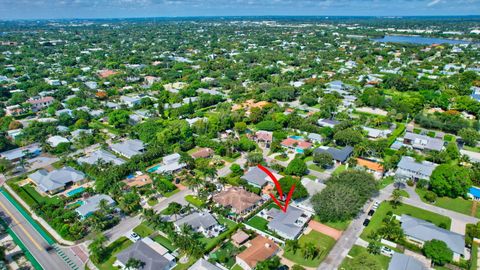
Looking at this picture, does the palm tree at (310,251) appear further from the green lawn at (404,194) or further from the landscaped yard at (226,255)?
the green lawn at (404,194)

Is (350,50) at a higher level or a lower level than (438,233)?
higher

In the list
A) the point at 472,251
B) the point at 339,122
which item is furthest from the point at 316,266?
the point at 339,122

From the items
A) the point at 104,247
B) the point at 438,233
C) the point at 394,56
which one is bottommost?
the point at 104,247

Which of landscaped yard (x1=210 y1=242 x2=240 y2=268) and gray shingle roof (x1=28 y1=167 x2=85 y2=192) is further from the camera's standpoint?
gray shingle roof (x1=28 y1=167 x2=85 y2=192)

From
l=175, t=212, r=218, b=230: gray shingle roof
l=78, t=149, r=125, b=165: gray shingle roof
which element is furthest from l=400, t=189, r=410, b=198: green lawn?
l=78, t=149, r=125, b=165: gray shingle roof

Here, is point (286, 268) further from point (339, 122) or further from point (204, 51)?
point (204, 51)

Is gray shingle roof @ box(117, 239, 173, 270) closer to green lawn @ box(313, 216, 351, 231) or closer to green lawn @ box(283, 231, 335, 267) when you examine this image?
green lawn @ box(283, 231, 335, 267)

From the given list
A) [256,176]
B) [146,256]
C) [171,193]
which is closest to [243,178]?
[256,176]
